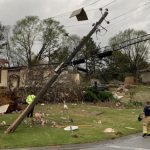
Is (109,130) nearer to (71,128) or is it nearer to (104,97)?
(71,128)

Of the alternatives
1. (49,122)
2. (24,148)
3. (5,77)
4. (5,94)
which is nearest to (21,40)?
(5,77)

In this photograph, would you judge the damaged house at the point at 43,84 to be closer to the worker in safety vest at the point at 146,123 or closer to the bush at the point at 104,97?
the bush at the point at 104,97

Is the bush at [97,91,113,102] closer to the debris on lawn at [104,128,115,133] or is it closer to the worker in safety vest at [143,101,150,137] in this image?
the debris on lawn at [104,128,115,133]

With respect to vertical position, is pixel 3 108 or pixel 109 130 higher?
pixel 3 108

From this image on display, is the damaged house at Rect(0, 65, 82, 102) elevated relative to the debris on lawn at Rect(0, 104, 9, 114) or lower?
elevated

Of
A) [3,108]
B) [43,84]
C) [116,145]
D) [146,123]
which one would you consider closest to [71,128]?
[146,123]

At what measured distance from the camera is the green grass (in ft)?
64.2

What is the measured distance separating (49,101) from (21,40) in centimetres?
4231

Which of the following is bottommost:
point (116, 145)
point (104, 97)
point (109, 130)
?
point (116, 145)

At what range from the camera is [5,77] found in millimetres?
42125

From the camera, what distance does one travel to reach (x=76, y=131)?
73.4ft

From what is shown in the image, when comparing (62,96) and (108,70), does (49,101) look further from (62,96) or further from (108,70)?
(108,70)

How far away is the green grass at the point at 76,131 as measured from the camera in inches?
770

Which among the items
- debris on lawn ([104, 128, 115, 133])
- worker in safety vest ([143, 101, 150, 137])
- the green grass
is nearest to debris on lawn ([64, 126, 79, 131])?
the green grass
